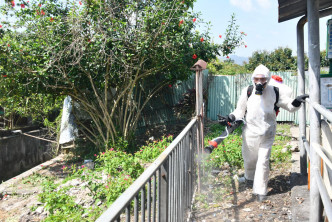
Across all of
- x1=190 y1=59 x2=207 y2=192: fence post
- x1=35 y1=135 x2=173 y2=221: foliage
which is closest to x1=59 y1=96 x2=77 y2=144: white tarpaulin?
x1=35 y1=135 x2=173 y2=221: foliage

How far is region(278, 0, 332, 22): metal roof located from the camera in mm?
3275

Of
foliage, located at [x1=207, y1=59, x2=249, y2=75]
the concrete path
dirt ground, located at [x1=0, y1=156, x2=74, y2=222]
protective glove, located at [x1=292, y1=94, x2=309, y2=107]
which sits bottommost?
dirt ground, located at [x1=0, y1=156, x2=74, y2=222]

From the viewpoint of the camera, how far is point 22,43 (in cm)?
689

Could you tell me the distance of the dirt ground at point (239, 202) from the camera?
3.40 m

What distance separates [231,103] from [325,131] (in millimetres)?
9605

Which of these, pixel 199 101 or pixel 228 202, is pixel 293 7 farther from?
pixel 228 202

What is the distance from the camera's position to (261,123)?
3.91 m

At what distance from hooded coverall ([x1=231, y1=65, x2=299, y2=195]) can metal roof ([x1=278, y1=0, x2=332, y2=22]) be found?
0.73 metres

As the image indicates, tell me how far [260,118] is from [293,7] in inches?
56.4

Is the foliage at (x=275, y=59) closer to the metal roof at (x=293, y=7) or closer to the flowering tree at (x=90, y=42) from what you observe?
the flowering tree at (x=90, y=42)

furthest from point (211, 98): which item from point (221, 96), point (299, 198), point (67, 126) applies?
point (299, 198)

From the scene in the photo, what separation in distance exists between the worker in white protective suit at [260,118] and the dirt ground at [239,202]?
212mm

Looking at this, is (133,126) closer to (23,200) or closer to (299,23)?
(23,200)

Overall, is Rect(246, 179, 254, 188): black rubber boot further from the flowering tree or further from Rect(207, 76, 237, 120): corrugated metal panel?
Rect(207, 76, 237, 120): corrugated metal panel
